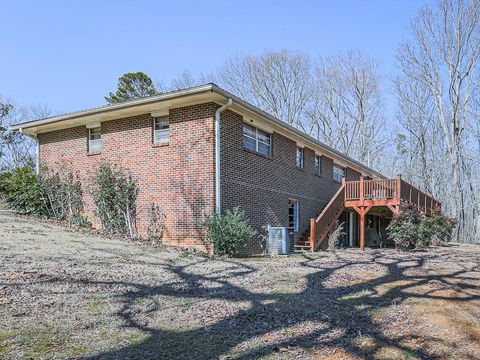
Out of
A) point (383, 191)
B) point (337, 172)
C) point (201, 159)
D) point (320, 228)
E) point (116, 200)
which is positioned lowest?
point (320, 228)

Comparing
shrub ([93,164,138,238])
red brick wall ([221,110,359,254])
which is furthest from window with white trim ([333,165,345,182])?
shrub ([93,164,138,238])

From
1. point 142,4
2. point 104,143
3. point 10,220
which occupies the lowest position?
point 10,220

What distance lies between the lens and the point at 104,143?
562 inches

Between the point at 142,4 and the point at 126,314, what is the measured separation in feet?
30.5

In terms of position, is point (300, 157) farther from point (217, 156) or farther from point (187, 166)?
point (187, 166)

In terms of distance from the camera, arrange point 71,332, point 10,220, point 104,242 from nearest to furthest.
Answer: point 71,332, point 104,242, point 10,220

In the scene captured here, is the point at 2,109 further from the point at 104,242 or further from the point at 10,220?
the point at 104,242

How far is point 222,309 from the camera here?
592 cm

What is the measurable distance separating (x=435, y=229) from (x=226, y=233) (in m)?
10.9

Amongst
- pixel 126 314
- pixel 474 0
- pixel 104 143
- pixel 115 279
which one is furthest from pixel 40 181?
pixel 474 0

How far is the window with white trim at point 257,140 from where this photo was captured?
45.0 ft

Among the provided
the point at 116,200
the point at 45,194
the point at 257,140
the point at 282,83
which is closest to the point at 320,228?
the point at 257,140

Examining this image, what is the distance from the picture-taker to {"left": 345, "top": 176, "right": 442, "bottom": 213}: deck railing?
53.7 ft

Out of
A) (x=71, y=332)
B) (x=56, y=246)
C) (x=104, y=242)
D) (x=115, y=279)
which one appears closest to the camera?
(x=71, y=332)
